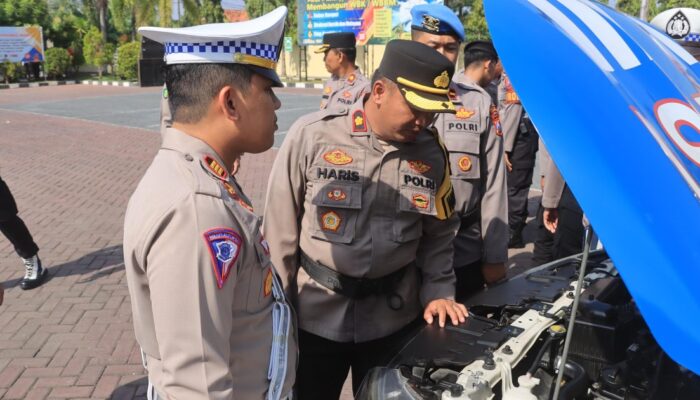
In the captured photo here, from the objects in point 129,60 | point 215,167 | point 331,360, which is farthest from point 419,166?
point 129,60

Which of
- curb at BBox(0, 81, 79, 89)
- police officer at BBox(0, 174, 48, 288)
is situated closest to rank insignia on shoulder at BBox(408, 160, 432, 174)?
police officer at BBox(0, 174, 48, 288)

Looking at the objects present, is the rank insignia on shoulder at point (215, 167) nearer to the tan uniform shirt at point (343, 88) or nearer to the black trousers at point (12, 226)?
the tan uniform shirt at point (343, 88)

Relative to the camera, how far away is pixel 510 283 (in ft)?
7.48

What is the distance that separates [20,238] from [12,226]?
105 mm

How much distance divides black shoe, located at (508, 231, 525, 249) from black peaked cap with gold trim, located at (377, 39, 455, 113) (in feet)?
Result: 12.0

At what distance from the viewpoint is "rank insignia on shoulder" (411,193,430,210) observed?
195 centimetres

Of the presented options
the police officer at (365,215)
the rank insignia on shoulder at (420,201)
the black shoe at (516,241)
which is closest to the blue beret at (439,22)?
the police officer at (365,215)

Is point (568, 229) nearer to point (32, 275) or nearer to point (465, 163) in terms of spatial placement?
point (465, 163)

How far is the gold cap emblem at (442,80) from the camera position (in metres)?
1.83

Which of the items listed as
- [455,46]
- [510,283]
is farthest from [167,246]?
[455,46]

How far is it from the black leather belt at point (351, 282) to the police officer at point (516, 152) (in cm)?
324

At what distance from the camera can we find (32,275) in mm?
4410

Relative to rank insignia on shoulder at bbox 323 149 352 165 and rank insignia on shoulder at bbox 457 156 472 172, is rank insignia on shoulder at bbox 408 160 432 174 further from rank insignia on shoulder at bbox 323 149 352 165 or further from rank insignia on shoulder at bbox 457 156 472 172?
rank insignia on shoulder at bbox 457 156 472 172

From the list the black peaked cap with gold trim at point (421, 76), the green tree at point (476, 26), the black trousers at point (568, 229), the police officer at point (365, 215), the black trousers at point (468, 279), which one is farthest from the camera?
the green tree at point (476, 26)
